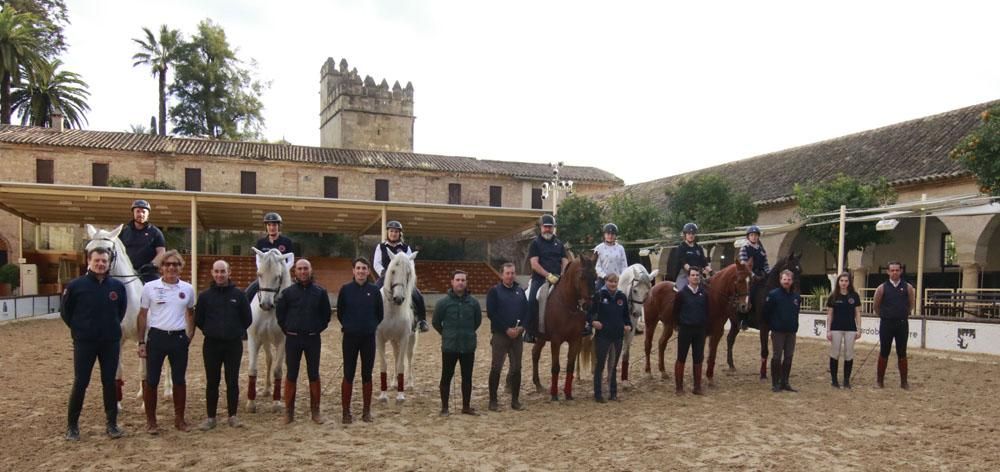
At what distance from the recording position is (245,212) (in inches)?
1032

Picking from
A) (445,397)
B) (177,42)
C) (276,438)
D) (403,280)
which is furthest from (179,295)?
(177,42)

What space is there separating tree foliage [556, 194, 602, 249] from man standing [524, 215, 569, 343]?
18.9 m

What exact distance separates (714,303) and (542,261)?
8.14ft

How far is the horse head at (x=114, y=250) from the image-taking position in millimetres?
6430

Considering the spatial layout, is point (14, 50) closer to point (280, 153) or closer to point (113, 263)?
point (280, 153)

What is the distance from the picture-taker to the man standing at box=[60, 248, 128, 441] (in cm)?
584

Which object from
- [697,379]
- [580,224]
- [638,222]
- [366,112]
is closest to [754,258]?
[697,379]

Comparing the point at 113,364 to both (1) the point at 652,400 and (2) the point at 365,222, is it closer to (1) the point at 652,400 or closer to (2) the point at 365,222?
(1) the point at 652,400

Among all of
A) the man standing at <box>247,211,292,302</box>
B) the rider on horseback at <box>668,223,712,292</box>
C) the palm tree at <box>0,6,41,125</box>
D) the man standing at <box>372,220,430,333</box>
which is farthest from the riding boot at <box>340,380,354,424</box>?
the palm tree at <box>0,6,41,125</box>

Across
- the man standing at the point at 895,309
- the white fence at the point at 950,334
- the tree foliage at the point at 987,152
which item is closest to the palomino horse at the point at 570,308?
the man standing at the point at 895,309

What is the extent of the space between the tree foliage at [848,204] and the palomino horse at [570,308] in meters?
12.2

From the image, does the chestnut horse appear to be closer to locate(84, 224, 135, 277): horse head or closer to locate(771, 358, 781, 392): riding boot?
locate(771, 358, 781, 392): riding boot

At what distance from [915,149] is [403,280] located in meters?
19.3

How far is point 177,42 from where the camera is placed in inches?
1645
